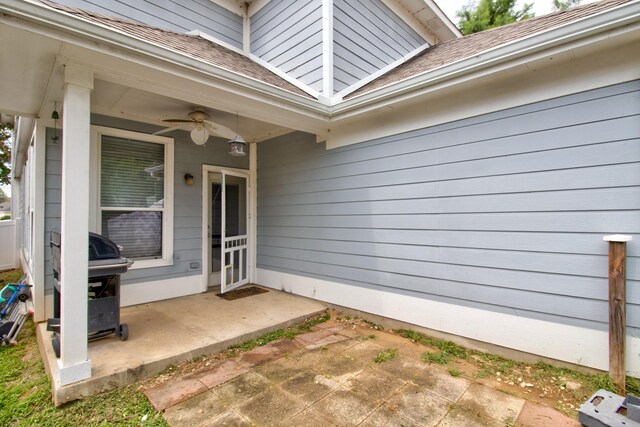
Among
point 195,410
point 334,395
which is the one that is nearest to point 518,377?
point 334,395

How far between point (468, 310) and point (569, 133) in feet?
5.95

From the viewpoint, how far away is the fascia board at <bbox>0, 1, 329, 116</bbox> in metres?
1.91

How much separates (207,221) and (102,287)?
2.25m

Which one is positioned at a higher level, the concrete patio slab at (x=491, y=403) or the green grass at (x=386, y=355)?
the green grass at (x=386, y=355)

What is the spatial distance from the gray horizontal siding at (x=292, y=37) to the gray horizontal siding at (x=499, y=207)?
134 centimetres

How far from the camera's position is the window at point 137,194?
4.11m

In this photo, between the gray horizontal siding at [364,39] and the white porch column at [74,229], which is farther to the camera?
the gray horizontal siding at [364,39]

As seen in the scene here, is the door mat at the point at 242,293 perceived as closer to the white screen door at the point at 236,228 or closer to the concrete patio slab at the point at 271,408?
the white screen door at the point at 236,228

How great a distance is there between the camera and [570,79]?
2.57 m

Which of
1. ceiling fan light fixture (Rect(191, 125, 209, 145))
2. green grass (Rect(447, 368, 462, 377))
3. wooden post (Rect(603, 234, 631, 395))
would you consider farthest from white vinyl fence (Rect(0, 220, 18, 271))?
wooden post (Rect(603, 234, 631, 395))

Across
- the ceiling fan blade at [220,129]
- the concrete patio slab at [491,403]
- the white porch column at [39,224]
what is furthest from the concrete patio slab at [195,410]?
the ceiling fan blade at [220,129]

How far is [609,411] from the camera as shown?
6.49 ft

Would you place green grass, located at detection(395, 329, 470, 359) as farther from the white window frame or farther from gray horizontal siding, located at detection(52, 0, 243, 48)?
gray horizontal siding, located at detection(52, 0, 243, 48)

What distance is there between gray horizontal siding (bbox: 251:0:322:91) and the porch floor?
3.18 meters
